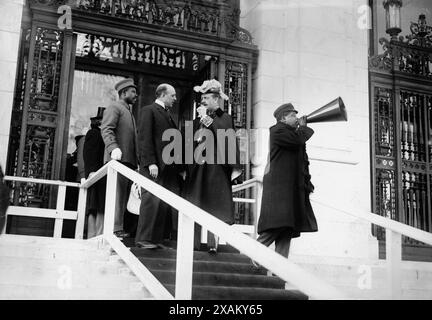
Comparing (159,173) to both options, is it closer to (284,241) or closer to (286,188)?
(286,188)

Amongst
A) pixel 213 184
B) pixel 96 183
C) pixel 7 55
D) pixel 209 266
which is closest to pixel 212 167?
pixel 213 184

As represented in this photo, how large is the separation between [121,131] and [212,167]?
103 centimetres

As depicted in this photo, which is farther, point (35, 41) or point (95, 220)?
point (35, 41)

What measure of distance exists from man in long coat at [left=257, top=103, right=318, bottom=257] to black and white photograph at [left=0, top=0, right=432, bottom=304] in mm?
11

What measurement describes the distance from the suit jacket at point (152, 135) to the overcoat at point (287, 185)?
82 centimetres

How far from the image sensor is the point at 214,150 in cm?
493

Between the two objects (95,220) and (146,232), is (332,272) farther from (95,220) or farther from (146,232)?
(95,220)

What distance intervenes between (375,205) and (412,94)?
4.73ft

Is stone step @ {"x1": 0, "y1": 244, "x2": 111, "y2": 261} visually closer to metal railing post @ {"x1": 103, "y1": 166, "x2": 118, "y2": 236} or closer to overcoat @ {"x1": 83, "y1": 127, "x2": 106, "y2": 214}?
metal railing post @ {"x1": 103, "y1": 166, "x2": 118, "y2": 236}

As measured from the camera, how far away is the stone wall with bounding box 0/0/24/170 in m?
6.10

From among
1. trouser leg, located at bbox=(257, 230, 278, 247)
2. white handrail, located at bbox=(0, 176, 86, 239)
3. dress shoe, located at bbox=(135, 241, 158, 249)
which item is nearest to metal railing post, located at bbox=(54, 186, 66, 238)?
white handrail, located at bbox=(0, 176, 86, 239)

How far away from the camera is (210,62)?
24.1 feet

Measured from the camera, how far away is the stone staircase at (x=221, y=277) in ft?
13.4
